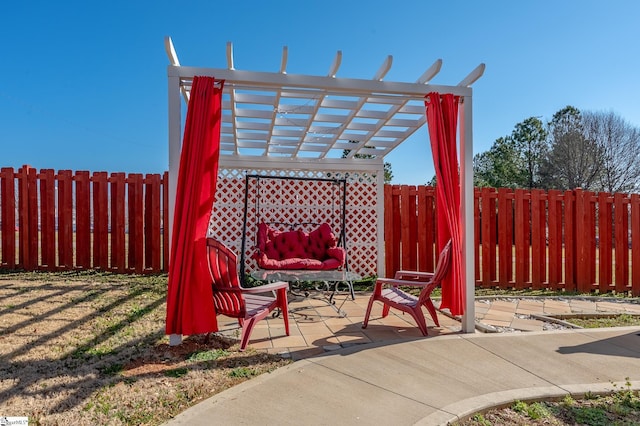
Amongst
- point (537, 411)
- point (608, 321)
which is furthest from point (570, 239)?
point (537, 411)

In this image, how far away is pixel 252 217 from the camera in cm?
651

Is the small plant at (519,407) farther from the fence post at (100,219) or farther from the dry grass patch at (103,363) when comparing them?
the fence post at (100,219)

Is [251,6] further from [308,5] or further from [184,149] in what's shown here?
[184,149]

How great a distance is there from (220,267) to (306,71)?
196 centimetres

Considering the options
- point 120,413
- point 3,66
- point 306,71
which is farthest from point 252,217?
point 3,66

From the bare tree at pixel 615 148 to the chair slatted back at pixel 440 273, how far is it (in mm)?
20804

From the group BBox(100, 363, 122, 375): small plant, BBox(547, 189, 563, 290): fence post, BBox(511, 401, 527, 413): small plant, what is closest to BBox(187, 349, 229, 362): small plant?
BBox(100, 363, 122, 375): small plant

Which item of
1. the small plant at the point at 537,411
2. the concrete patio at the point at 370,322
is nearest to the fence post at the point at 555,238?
the concrete patio at the point at 370,322

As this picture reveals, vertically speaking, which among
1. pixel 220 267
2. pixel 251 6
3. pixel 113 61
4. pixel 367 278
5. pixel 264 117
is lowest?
pixel 367 278

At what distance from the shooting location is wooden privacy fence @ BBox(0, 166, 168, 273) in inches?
257

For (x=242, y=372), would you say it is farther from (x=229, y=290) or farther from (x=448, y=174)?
(x=448, y=174)

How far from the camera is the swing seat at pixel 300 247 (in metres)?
5.64

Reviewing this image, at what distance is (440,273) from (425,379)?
48.3 inches

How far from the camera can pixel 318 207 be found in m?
6.69
